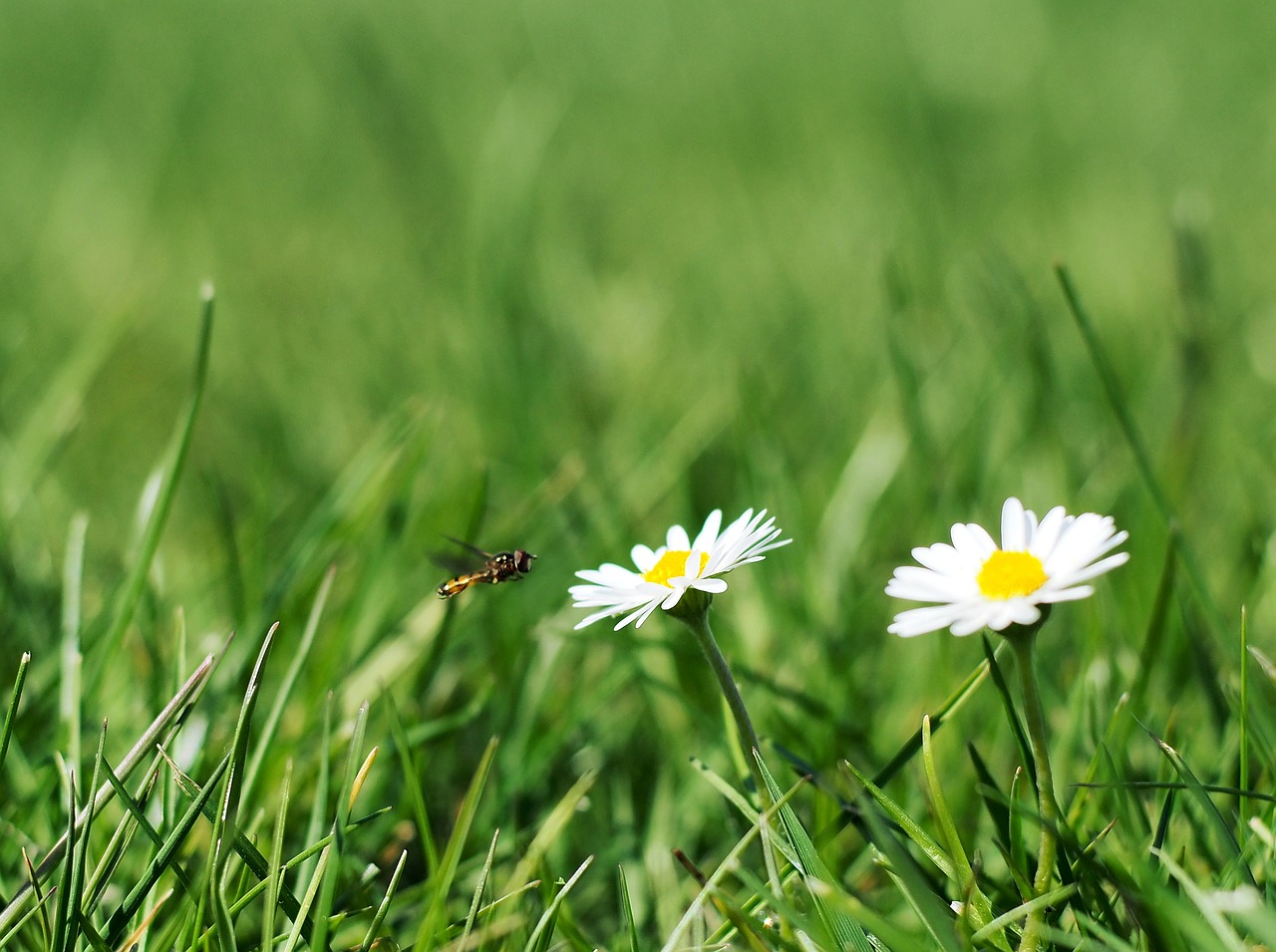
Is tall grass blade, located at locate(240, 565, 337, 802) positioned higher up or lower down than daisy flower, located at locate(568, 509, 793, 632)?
lower down

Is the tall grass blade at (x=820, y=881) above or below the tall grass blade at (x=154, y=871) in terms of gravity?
below

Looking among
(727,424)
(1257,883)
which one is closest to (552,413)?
(727,424)

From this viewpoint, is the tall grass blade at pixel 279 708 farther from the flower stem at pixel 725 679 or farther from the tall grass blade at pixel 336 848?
the flower stem at pixel 725 679

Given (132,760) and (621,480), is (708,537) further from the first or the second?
(621,480)

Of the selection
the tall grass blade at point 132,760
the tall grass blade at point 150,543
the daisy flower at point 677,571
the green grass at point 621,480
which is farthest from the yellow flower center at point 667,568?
the tall grass blade at point 150,543

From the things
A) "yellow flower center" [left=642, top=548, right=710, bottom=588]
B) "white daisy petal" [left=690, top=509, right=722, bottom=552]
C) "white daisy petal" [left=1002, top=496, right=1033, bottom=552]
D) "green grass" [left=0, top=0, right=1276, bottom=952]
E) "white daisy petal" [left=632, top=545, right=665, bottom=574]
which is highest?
"white daisy petal" [left=1002, top=496, right=1033, bottom=552]

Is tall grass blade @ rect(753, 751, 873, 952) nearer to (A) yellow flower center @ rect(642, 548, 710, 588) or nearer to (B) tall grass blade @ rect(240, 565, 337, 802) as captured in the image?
(A) yellow flower center @ rect(642, 548, 710, 588)

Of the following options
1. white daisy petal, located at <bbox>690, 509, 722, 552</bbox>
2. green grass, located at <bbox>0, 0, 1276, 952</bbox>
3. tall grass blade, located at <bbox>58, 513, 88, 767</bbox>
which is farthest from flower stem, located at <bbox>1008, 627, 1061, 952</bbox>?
tall grass blade, located at <bbox>58, 513, 88, 767</bbox>

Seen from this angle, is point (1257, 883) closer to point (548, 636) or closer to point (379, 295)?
point (548, 636)
